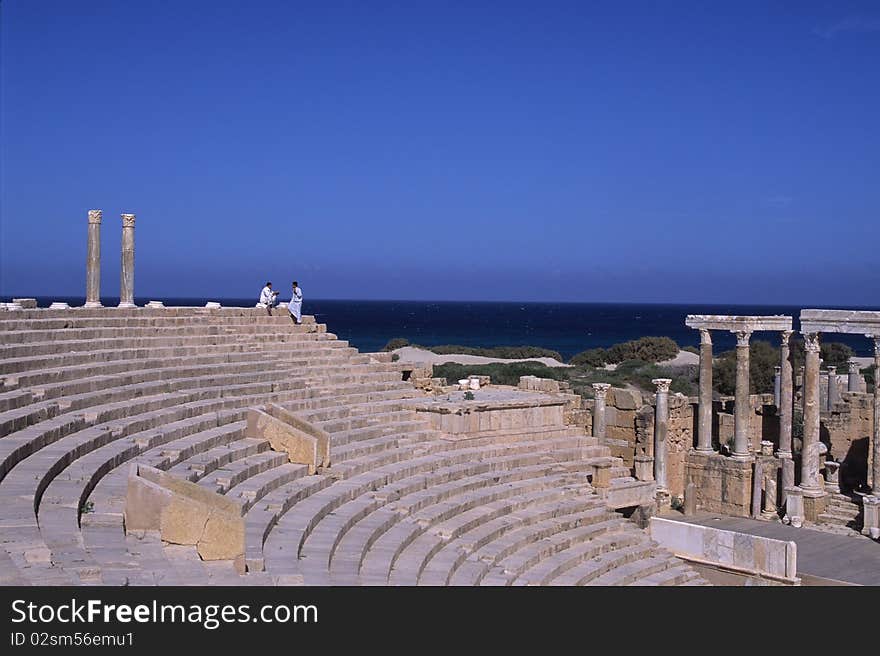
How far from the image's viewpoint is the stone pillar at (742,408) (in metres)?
25.5

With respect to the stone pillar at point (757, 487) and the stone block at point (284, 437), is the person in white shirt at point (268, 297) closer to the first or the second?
the stone block at point (284, 437)

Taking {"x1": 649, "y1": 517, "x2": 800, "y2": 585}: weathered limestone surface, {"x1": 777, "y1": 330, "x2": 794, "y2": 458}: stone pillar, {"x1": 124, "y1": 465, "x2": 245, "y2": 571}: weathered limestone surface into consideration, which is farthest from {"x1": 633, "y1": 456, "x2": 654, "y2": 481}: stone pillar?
{"x1": 124, "y1": 465, "x2": 245, "y2": 571}: weathered limestone surface

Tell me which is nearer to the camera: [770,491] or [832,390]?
[770,491]

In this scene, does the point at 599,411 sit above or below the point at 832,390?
below

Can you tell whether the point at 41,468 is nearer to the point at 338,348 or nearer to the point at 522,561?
the point at 522,561

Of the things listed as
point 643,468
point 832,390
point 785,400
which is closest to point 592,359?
point 832,390

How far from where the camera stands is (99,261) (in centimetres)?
2069

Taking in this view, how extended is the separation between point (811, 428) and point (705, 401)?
109 inches

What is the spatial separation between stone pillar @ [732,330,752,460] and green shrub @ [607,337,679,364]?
3742 centimetres

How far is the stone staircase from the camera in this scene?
966 centimetres

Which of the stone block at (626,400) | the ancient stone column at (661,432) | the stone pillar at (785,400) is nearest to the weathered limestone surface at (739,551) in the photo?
the ancient stone column at (661,432)

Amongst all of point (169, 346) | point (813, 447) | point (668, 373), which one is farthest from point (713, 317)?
point (668, 373)

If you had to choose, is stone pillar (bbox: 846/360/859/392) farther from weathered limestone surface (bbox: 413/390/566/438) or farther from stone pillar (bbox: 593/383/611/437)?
weathered limestone surface (bbox: 413/390/566/438)

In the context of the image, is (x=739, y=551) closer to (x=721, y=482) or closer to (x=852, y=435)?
(x=721, y=482)
